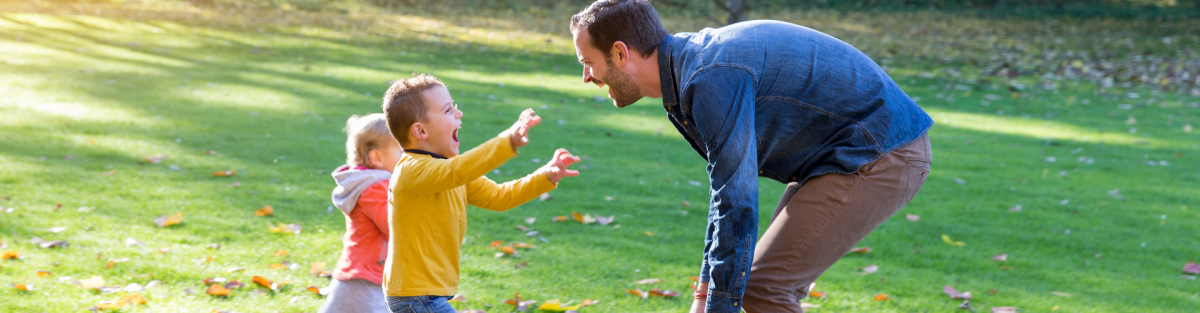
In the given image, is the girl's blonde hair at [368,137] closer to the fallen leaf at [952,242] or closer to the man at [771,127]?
the man at [771,127]

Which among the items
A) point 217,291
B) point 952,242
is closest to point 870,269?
point 952,242

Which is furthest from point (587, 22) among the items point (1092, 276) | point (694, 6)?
point (694, 6)

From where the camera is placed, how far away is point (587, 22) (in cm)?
251

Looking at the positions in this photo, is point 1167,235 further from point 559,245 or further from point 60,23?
point 60,23

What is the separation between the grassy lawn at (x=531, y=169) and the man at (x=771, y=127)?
5.85ft

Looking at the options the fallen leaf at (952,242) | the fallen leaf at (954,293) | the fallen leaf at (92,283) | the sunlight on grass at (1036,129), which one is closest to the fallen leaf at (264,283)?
the fallen leaf at (92,283)

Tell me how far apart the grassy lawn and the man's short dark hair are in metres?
2.16

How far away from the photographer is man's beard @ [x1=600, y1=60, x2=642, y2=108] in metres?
2.59

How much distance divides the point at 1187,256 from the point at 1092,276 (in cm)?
97

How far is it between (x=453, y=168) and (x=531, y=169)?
16.6ft

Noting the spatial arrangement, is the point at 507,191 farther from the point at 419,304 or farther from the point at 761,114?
the point at 761,114

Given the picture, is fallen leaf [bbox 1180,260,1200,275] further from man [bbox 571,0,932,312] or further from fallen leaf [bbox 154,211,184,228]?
fallen leaf [bbox 154,211,184,228]

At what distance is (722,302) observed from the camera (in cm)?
248

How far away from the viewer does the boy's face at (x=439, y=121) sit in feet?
9.05
